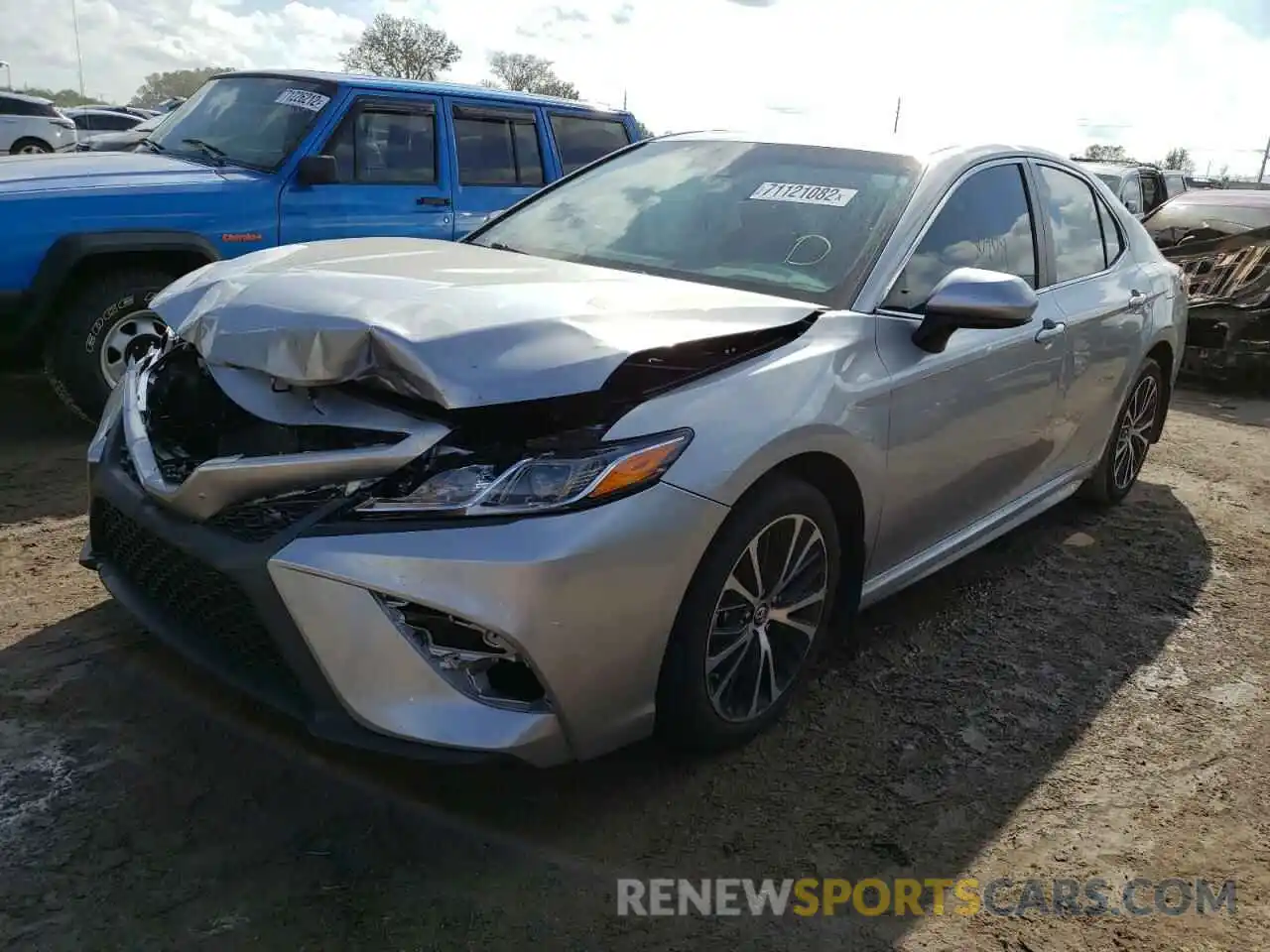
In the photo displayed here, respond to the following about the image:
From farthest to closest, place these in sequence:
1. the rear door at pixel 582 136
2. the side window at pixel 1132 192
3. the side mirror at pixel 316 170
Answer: the side window at pixel 1132 192 < the rear door at pixel 582 136 < the side mirror at pixel 316 170

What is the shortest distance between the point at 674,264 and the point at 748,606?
3.97ft

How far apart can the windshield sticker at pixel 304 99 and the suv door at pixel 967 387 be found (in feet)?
12.7

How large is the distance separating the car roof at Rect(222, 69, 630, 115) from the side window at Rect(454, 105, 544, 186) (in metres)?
0.10

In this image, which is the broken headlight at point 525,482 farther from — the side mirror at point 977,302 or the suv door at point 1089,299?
the suv door at point 1089,299

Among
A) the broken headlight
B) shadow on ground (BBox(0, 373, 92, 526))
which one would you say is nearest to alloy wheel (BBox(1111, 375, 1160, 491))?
the broken headlight

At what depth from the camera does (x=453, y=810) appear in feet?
8.28

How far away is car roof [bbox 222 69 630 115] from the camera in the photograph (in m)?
5.95

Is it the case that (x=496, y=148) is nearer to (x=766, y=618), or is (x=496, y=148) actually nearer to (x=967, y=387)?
(x=967, y=387)

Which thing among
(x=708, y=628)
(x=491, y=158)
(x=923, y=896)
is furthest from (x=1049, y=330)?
(x=491, y=158)

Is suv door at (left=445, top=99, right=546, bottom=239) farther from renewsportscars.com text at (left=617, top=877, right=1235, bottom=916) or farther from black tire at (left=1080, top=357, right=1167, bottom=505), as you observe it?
renewsportscars.com text at (left=617, top=877, right=1235, bottom=916)

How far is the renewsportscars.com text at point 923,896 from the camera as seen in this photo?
2318 millimetres

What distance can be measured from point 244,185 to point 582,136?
2498 millimetres

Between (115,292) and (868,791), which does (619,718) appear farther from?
(115,292)

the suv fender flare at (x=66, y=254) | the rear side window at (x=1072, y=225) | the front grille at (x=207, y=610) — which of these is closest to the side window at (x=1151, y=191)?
the rear side window at (x=1072, y=225)
